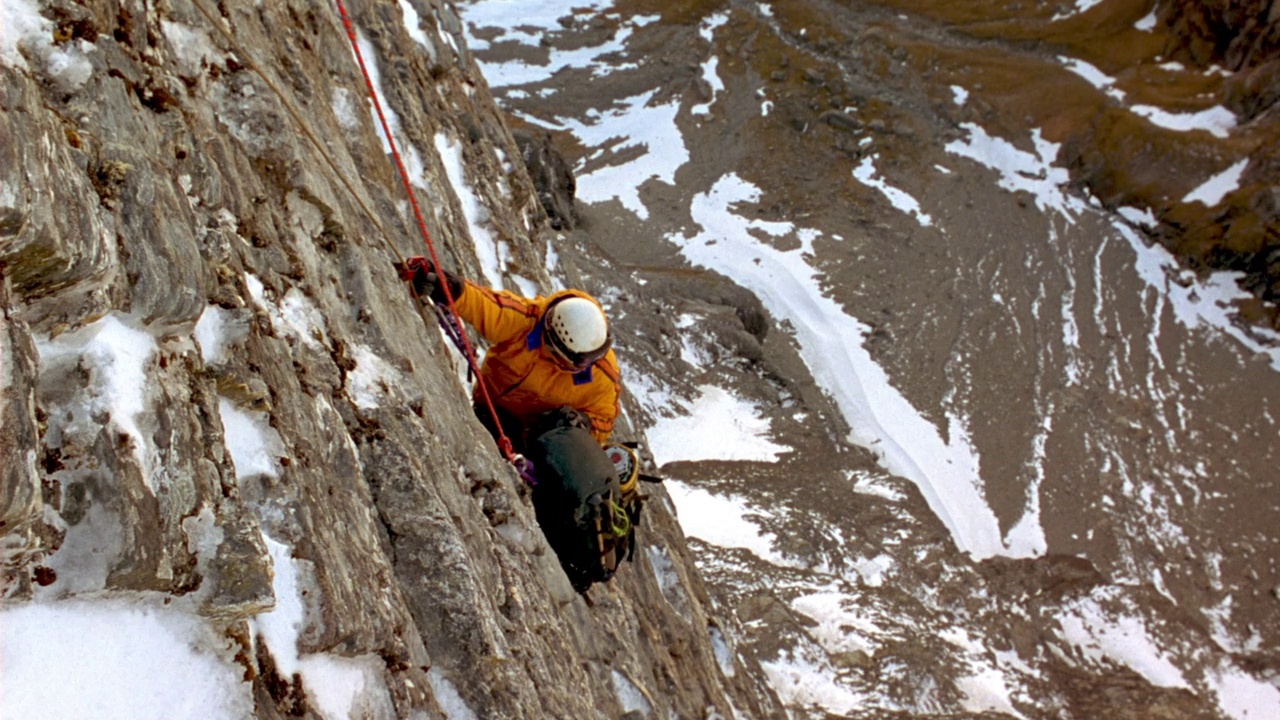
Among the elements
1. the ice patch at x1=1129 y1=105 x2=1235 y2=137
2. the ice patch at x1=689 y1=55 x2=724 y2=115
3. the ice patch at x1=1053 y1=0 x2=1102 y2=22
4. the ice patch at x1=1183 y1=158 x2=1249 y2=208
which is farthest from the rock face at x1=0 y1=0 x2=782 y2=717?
the ice patch at x1=1053 y1=0 x2=1102 y2=22

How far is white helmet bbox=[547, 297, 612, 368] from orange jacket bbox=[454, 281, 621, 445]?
0.16 metres

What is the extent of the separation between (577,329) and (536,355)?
2.56ft

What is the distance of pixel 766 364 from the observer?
38.5 metres

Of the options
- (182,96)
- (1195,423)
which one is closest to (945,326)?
(1195,423)

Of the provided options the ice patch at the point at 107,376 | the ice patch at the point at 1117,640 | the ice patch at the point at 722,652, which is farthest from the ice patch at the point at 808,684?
the ice patch at the point at 107,376

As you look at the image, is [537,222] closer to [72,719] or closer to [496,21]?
[72,719]

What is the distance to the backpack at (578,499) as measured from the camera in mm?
8461

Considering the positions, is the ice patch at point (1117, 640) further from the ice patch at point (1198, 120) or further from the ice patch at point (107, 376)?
the ice patch at point (1198, 120)

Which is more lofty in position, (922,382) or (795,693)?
(795,693)

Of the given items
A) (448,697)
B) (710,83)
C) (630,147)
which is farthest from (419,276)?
(710,83)

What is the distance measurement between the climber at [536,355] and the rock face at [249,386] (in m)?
0.56

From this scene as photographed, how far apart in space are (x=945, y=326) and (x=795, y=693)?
29521mm

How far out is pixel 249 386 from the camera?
513 cm

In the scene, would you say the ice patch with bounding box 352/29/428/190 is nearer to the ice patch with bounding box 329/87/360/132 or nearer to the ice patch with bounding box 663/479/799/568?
the ice patch with bounding box 329/87/360/132
